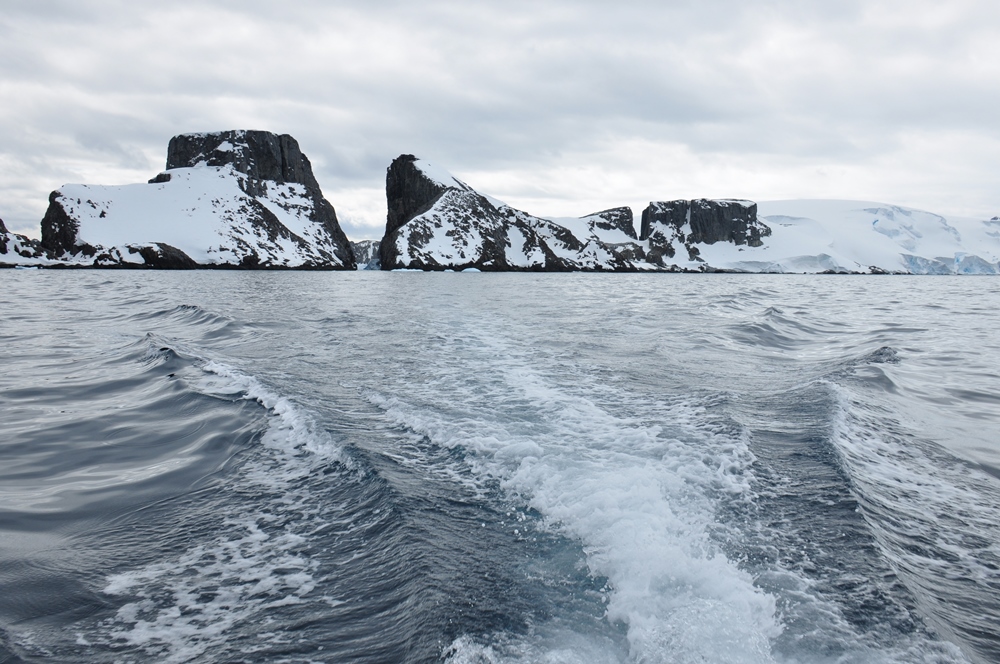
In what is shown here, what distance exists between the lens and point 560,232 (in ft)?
586

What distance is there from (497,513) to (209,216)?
164 meters

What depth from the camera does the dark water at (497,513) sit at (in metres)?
3.63

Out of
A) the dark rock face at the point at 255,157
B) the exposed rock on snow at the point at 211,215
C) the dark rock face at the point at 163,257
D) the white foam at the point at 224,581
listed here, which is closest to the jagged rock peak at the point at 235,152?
the dark rock face at the point at 255,157

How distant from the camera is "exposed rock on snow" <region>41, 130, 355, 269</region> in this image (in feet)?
396

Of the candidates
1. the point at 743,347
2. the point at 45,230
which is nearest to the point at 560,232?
the point at 45,230

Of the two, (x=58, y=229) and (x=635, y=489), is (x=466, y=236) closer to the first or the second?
(x=58, y=229)

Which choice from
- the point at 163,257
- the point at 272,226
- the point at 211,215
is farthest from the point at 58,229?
the point at 272,226

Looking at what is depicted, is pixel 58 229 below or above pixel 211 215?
below

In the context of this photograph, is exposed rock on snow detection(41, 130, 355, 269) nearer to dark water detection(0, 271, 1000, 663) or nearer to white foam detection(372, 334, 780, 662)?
dark water detection(0, 271, 1000, 663)

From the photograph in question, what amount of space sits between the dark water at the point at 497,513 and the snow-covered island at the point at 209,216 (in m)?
127

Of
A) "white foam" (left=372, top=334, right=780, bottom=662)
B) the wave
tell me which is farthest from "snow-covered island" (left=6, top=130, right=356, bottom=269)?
the wave

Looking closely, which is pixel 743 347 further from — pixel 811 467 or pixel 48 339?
pixel 48 339

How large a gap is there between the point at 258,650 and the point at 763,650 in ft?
10.3

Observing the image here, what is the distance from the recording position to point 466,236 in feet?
511
